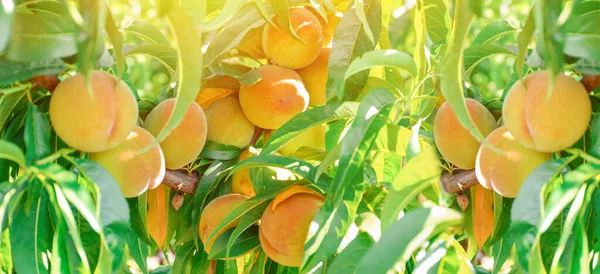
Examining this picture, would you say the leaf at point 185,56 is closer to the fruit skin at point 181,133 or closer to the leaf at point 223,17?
the leaf at point 223,17

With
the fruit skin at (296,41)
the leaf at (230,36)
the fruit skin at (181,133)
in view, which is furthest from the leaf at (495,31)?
the fruit skin at (181,133)

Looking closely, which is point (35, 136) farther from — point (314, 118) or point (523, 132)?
point (523, 132)

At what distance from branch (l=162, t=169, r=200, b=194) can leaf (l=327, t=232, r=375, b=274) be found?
377mm

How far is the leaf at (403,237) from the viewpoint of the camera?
69 cm

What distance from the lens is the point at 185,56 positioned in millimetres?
702

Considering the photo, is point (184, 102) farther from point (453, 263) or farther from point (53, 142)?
point (453, 263)

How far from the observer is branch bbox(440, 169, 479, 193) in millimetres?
985

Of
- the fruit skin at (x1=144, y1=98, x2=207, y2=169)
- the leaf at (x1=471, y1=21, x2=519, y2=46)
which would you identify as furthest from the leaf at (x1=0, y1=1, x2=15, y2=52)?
the leaf at (x1=471, y1=21, x2=519, y2=46)

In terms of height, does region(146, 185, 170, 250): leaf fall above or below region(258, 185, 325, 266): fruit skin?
below

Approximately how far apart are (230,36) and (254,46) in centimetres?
12

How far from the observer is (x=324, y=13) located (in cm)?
110

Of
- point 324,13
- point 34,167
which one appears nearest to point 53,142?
point 34,167

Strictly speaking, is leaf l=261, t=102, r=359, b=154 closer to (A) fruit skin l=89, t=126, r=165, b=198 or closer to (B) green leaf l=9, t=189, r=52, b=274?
(A) fruit skin l=89, t=126, r=165, b=198

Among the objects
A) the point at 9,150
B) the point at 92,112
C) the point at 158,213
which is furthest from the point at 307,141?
the point at 9,150
